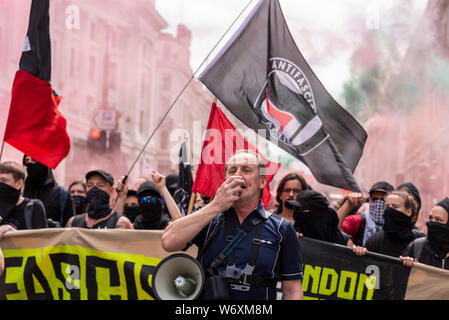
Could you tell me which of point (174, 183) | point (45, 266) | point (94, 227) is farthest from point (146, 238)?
point (174, 183)

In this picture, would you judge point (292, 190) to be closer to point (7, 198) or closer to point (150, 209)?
point (150, 209)

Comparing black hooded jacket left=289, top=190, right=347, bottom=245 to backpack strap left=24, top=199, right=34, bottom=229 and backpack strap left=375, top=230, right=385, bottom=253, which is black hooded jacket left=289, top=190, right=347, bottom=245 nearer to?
backpack strap left=375, top=230, right=385, bottom=253

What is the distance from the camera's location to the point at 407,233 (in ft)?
17.8

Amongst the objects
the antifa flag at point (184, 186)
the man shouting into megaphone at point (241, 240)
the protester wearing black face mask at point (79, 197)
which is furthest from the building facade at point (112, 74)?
the man shouting into megaphone at point (241, 240)

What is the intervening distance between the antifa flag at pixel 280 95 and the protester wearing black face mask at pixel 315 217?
623 millimetres

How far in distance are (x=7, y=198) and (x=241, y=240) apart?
2.72 m

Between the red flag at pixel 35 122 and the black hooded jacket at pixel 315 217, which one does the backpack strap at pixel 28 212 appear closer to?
the red flag at pixel 35 122

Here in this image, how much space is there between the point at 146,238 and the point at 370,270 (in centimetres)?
187

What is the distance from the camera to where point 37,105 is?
18.6 feet

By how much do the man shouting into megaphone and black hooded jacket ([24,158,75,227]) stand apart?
11.6 ft

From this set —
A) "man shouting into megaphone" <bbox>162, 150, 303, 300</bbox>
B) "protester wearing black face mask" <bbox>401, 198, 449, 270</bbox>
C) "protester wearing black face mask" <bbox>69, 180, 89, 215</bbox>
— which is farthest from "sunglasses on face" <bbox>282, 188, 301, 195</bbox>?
"man shouting into megaphone" <bbox>162, 150, 303, 300</bbox>

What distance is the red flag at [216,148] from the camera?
5.82 m

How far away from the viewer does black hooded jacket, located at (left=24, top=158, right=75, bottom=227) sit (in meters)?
6.32

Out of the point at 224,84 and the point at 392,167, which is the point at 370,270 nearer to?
the point at 224,84
